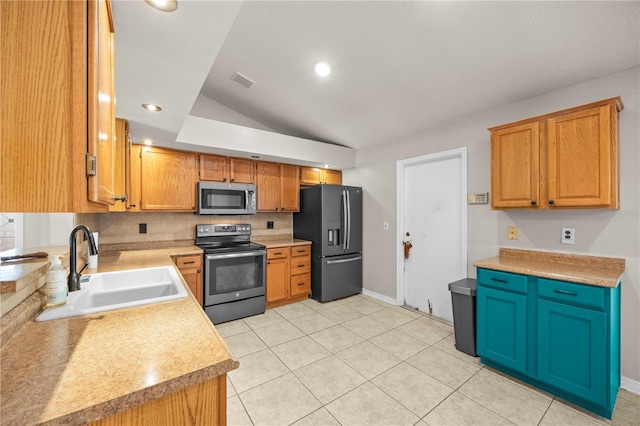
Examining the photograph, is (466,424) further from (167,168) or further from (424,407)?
(167,168)

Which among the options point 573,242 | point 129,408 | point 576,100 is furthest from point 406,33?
point 129,408

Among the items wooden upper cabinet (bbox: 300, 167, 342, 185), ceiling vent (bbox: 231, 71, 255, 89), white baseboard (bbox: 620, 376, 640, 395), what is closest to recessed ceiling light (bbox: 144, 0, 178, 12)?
ceiling vent (bbox: 231, 71, 255, 89)

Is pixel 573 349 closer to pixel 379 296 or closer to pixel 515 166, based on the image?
pixel 515 166

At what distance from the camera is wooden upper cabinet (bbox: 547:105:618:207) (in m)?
1.98

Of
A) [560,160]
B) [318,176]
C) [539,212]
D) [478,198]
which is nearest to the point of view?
[560,160]

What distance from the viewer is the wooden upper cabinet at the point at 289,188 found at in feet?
13.6

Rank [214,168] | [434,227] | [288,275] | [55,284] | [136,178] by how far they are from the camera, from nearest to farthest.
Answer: [55,284], [136,178], [434,227], [214,168], [288,275]

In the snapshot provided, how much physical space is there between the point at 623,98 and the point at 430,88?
4.71 ft

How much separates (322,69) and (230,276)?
2553 mm

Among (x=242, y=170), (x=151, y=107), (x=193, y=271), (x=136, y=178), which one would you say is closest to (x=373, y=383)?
(x=193, y=271)

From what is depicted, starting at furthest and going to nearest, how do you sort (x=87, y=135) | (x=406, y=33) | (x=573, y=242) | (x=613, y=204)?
(x=573, y=242) → (x=406, y=33) → (x=613, y=204) → (x=87, y=135)

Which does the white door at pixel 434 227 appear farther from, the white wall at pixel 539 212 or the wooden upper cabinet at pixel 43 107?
the wooden upper cabinet at pixel 43 107

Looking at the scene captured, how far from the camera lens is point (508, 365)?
221 cm

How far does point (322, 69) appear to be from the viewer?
2.72 meters
